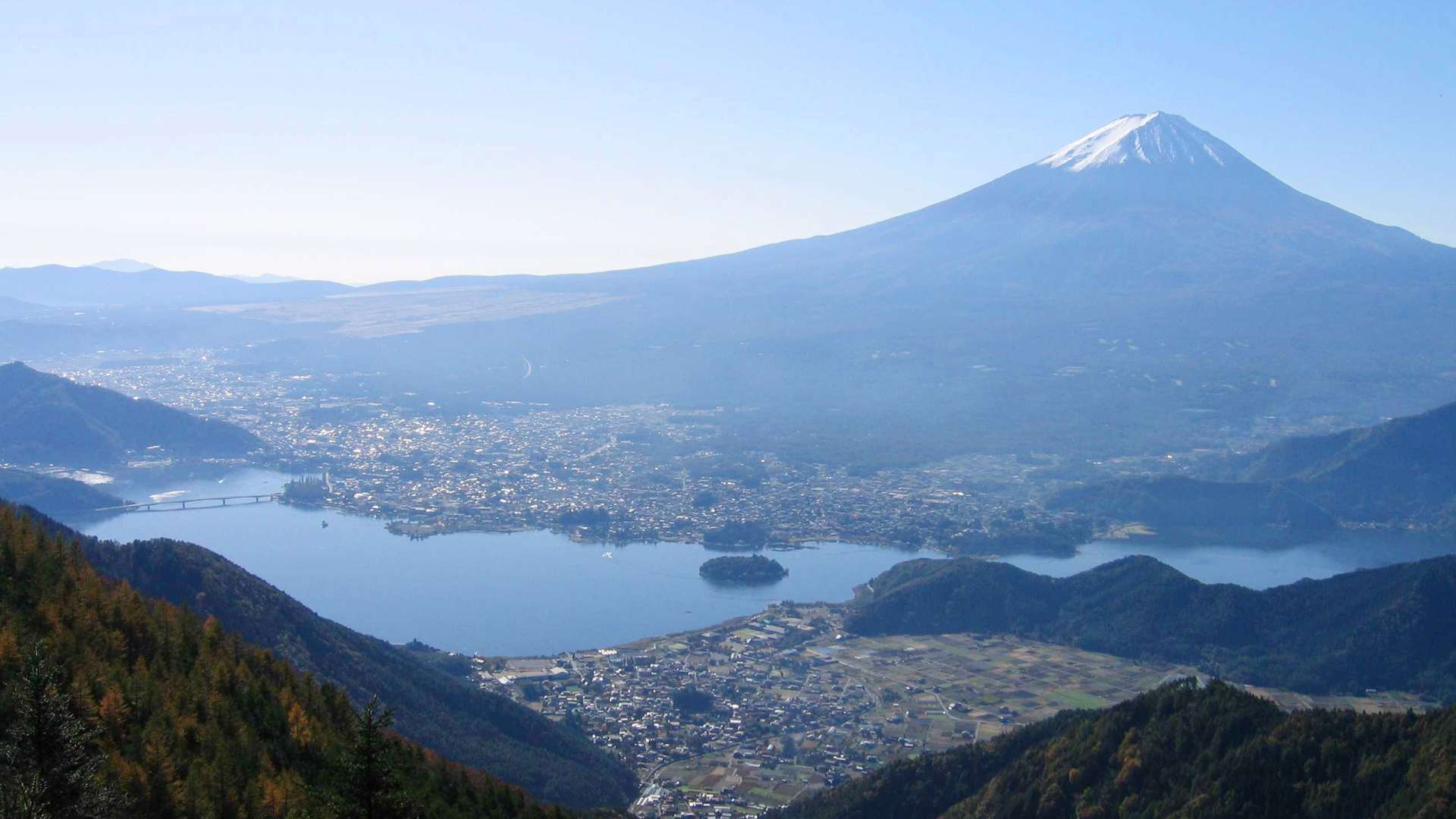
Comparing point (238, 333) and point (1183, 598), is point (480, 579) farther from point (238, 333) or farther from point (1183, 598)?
point (238, 333)

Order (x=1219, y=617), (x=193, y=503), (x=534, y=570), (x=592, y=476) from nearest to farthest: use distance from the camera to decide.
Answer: (x=1219, y=617), (x=534, y=570), (x=193, y=503), (x=592, y=476)

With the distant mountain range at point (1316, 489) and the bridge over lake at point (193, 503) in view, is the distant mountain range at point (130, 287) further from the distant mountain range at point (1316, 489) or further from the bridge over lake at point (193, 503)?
the distant mountain range at point (1316, 489)

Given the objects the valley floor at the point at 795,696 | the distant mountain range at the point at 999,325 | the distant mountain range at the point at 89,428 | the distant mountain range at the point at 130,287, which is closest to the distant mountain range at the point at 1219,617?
the valley floor at the point at 795,696

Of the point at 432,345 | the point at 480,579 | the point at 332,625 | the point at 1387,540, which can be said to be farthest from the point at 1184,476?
the point at 432,345

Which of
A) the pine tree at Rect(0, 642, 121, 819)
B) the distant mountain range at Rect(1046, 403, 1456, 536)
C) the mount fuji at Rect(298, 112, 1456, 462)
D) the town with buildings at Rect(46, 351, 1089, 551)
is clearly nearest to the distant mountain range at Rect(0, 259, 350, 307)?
the mount fuji at Rect(298, 112, 1456, 462)

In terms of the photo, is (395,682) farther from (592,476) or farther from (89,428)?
(89,428)

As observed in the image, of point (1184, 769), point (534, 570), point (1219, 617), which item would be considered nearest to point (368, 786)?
point (1184, 769)
